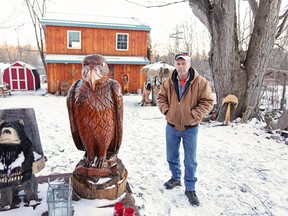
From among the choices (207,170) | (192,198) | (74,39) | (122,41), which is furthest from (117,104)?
(122,41)

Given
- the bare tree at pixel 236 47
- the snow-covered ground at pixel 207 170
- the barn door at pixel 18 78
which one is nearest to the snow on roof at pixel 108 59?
the barn door at pixel 18 78

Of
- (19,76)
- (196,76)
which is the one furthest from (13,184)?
(19,76)

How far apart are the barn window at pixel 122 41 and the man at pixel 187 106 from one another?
11.1m

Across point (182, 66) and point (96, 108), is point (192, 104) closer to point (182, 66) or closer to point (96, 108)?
point (182, 66)

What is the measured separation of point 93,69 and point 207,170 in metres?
2.58

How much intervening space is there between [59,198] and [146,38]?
1284cm

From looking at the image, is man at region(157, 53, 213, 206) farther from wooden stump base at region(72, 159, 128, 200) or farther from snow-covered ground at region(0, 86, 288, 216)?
wooden stump base at region(72, 159, 128, 200)

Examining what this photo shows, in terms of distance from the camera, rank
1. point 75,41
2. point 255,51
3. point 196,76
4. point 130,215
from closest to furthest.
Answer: point 130,215
point 196,76
point 255,51
point 75,41

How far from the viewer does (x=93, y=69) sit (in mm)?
1628

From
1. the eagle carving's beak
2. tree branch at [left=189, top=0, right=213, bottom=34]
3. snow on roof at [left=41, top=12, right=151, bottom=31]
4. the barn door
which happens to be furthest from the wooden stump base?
the barn door

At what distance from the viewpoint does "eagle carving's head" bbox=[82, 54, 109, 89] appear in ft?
5.35

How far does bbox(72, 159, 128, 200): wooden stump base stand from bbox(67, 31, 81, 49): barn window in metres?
11.9

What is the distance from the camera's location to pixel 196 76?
8.31 feet

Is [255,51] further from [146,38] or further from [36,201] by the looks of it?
[146,38]
